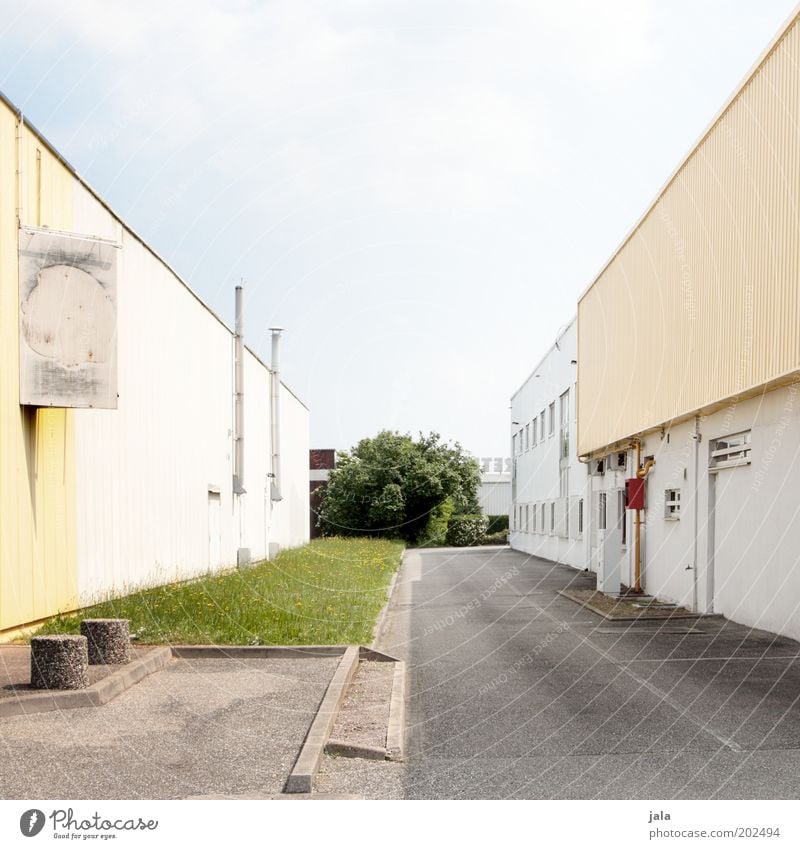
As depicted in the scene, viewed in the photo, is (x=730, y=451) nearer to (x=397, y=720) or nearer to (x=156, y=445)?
(x=397, y=720)

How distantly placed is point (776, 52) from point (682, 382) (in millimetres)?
5839

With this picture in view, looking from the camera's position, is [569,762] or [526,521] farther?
[526,521]

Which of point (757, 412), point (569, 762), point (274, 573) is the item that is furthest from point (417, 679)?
point (274, 573)

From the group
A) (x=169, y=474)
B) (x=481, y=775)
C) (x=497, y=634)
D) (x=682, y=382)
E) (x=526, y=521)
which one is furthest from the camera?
(x=526, y=521)

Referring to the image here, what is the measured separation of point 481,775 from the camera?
19.8 feet

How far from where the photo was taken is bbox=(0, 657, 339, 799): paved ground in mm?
5684

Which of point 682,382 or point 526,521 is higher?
point 682,382

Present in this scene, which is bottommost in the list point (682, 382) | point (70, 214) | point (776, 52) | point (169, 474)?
point (169, 474)

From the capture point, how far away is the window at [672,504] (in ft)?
59.9

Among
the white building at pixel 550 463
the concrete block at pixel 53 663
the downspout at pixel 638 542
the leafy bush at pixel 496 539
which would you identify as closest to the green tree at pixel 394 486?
the white building at pixel 550 463

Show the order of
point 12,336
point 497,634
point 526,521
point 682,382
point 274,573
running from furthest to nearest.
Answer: point 526,521, point 274,573, point 682,382, point 497,634, point 12,336

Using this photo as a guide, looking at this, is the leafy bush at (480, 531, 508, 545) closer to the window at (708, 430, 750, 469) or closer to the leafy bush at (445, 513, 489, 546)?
the leafy bush at (445, 513, 489, 546)

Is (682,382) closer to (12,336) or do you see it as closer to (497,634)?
(497,634)

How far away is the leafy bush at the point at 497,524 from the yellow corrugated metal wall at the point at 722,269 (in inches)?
1537
